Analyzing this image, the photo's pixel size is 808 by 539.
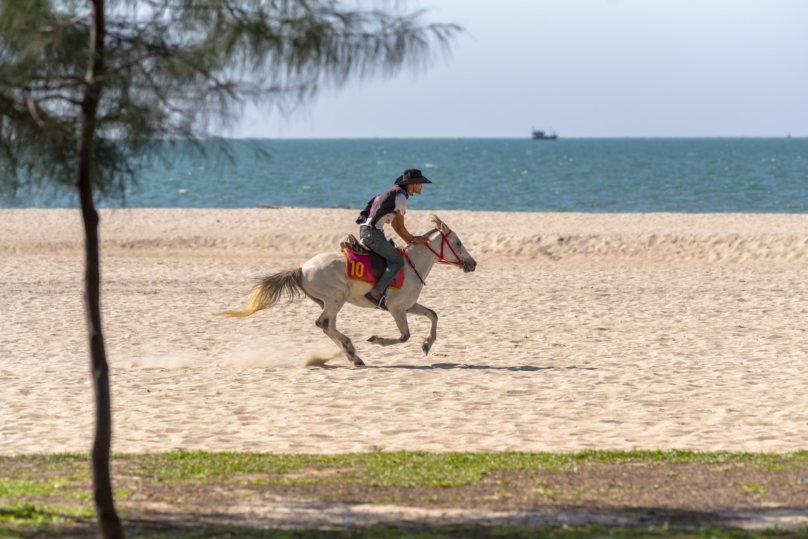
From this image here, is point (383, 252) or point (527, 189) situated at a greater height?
point (527, 189)

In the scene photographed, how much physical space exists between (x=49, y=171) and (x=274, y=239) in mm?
22833

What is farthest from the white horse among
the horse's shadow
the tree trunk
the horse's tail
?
the tree trunk

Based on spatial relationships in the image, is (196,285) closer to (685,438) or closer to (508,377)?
(508,377)

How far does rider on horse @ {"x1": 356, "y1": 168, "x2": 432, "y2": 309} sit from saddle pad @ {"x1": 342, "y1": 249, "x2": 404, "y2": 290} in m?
0.08

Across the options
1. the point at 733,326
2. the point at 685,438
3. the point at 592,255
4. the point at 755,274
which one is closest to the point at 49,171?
the point at 685,438

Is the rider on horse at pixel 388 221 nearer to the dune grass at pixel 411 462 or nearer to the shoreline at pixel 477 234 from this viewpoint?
the dune grass at pixel 411 462

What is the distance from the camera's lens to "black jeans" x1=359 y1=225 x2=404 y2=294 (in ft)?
35.3

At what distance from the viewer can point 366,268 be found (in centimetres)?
1088

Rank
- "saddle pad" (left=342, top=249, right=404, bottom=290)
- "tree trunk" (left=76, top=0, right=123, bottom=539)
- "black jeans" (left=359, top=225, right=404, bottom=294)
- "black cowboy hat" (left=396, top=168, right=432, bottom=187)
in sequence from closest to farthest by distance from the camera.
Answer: "tree trunk" (left=76, top=0, right=123, bottom=539) → "black cowboy hat" (left=396, top=168, right=432, bottom=187) → "black jeans" (left=359, top=225, right=404, bottom=294) → "saddle pad" (left=342, top=249, right=404, bottom=290)

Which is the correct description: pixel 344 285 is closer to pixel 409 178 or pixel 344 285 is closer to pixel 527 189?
pixel 409 178

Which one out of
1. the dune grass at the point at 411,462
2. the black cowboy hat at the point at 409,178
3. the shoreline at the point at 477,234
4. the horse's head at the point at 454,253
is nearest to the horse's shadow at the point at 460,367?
the horse's head at the point at 454,253

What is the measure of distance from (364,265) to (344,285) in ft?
1.25

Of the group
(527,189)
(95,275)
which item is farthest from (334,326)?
(527,189)

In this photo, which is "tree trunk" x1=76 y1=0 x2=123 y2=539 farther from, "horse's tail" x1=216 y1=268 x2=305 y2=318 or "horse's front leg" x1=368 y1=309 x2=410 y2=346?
"horse's front leg" x1=368 y1=309 x2=410 y2=346
